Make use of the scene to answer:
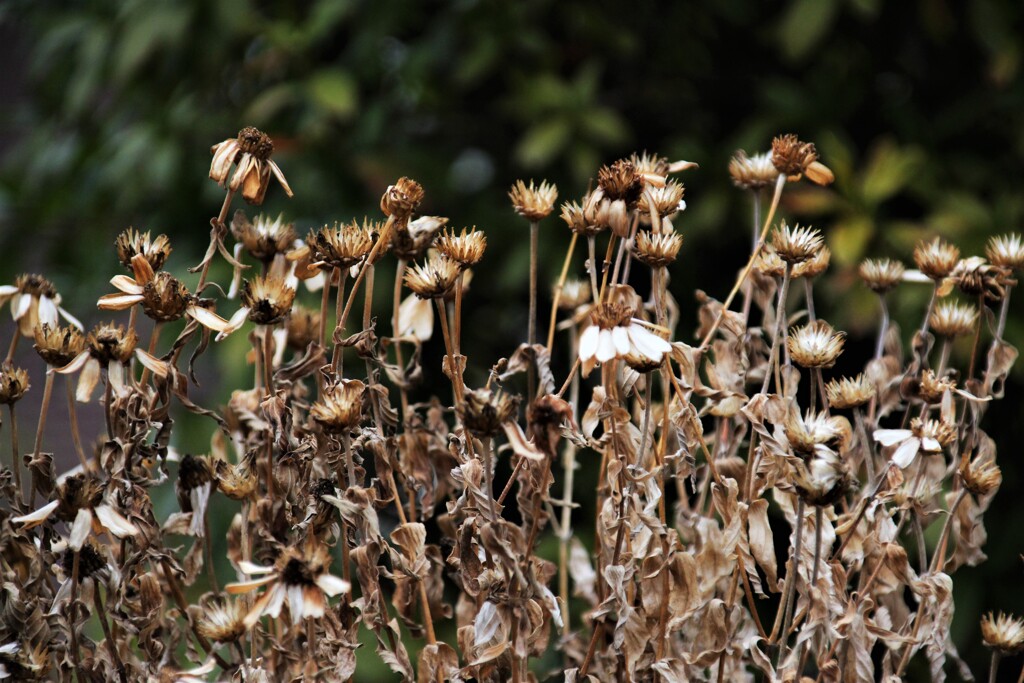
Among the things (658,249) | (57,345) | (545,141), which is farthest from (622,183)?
(545,141)

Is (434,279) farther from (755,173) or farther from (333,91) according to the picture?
(333,91)

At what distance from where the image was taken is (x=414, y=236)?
47cm

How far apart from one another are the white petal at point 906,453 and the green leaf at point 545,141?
2.69 feet

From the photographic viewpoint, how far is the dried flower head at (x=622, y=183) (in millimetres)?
448

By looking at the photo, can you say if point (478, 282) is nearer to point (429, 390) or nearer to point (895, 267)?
point (429, 390)

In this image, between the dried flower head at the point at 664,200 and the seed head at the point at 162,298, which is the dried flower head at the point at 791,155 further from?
the seed head at the point at 162,298

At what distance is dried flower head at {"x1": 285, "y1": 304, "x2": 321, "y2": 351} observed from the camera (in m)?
0.56

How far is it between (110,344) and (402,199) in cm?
13

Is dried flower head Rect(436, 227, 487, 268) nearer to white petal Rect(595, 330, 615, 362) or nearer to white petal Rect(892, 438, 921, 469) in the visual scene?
white petal Rect(595, 330, 615, 362)

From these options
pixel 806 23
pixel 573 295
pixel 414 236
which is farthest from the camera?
pixel 806 23

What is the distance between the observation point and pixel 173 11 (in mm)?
1235

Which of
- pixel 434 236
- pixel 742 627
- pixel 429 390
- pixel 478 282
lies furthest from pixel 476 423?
pixel 478 282

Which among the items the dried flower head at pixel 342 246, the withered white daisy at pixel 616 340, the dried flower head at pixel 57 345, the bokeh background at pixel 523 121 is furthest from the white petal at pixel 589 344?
the bokeh background at pixel 523 121

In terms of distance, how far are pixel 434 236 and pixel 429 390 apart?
81 cm
